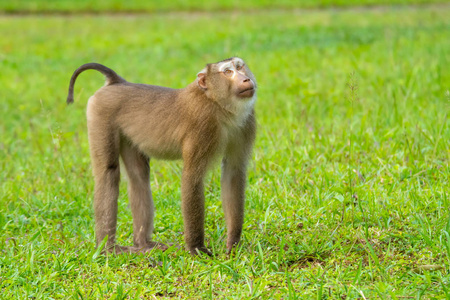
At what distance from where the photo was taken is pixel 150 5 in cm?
1975

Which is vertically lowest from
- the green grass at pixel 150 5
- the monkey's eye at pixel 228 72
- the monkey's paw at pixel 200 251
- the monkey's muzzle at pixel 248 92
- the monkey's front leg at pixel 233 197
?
the monkey's paw at pixel 200 251

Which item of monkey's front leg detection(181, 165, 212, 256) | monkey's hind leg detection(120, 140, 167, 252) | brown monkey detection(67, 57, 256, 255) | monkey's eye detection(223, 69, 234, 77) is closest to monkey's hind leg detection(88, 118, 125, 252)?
brown monkey detection(67, 57, 256, 255)

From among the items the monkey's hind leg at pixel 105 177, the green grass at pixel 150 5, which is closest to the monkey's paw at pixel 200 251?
the monkey's hind leg at pixel 105 177

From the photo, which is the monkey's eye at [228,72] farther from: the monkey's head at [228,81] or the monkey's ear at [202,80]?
the monkey's ear at [202,80]

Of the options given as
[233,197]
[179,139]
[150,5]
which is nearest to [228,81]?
[179,139]

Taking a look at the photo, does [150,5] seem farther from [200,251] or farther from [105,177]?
[200,251]

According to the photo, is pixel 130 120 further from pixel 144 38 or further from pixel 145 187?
pixel 144 38

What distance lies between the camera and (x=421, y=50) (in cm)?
924

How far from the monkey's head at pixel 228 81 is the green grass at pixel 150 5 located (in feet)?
49.4

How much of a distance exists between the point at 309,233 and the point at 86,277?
1.54 metres

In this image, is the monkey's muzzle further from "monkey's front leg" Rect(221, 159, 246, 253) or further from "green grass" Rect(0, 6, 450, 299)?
"green grass" Rect(0, 6, 450, 299)

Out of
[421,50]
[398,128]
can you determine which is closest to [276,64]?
[421,50]

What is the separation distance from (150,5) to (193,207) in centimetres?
1682

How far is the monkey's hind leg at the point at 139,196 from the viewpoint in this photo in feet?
14.3
